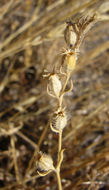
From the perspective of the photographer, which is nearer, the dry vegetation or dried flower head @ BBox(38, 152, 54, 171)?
dried flower head @ BBox(38, 152, 54, 171)

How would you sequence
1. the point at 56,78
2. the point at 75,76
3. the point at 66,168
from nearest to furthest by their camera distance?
1. the point at 56,78
2. the point at 66,168
3. the point at 75,76

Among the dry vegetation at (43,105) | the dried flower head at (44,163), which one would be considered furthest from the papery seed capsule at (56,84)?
the dry vegetation at (43,105)

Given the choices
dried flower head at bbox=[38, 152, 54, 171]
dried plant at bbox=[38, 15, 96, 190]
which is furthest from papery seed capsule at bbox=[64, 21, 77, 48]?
dried flower head at bbox=[38, 152, 54, 171]

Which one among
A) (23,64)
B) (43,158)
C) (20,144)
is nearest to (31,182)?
(20,144)

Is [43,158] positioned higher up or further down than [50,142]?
further down

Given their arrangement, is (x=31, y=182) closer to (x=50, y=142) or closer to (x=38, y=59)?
(x=50, y=142)

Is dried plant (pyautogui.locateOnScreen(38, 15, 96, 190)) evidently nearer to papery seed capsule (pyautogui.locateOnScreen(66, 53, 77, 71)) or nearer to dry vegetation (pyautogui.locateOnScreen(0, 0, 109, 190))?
papery seed capsule (pyautogui.locateOnScreen(66, 53, 77, 71))

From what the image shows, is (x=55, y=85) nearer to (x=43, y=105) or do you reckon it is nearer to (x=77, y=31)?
(x=77, y=31)

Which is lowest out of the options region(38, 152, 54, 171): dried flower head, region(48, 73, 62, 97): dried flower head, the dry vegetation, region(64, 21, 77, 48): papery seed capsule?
region(38, 152, 54, 171): dried flower head
